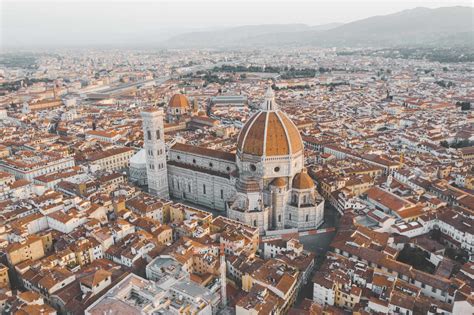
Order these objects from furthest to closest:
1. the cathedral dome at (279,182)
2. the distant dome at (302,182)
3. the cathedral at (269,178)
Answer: the distant dome at (302,182), the cathedral dome at (279,182), the cathedral at (269,178)

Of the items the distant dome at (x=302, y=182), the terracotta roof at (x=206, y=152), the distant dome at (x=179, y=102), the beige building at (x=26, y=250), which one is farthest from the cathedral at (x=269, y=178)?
the distant dome at (x=179, y=102)

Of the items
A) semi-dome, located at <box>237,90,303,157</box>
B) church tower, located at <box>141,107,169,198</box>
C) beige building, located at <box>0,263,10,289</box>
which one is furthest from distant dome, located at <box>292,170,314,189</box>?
beige building, located at <box>0,263,10,289</box>

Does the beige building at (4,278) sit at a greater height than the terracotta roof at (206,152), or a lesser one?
lesser

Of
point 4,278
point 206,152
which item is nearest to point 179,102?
point 206,152

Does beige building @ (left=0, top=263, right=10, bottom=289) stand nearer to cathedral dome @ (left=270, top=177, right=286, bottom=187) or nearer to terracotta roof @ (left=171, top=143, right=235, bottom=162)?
terracotta roof @ (left=171, top=143, right=235, bottom=162)

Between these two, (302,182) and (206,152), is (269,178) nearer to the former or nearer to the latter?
(302,182)

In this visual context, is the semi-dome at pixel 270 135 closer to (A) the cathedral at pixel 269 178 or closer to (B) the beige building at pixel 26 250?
(A) the cathedral at pixel 269 178
